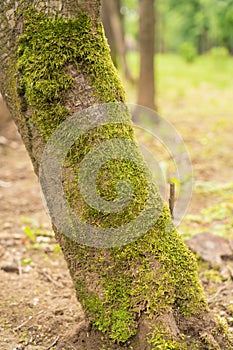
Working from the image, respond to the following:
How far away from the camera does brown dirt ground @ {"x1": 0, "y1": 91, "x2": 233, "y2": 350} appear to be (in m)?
3.01

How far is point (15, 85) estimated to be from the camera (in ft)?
8.36

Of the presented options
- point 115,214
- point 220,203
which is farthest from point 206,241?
point 115,214

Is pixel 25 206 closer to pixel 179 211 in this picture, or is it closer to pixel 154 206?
pixel 179 211

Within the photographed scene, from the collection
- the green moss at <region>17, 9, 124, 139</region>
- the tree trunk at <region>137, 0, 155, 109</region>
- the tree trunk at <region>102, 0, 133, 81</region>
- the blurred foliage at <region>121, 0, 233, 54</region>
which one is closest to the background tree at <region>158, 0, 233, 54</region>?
the blurred foliage at <region>121, 0, 233, 54</region>

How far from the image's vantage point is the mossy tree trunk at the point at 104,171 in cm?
246

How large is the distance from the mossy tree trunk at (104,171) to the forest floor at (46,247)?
0.50m

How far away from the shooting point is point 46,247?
189 inches

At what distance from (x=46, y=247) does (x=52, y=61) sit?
2694 millimetres

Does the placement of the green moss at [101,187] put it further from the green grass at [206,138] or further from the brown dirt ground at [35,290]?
the green grass at [206,138]

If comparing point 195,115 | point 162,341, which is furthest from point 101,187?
point 195,115

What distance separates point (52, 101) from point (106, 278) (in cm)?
93

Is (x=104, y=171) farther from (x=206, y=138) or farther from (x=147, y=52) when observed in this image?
(x=147, y=52)

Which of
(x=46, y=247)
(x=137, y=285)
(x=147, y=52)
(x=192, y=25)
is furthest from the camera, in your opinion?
(x=192, y=25)

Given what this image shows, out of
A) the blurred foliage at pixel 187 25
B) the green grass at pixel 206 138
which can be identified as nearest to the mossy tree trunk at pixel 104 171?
the green grass at pixel 206 138
